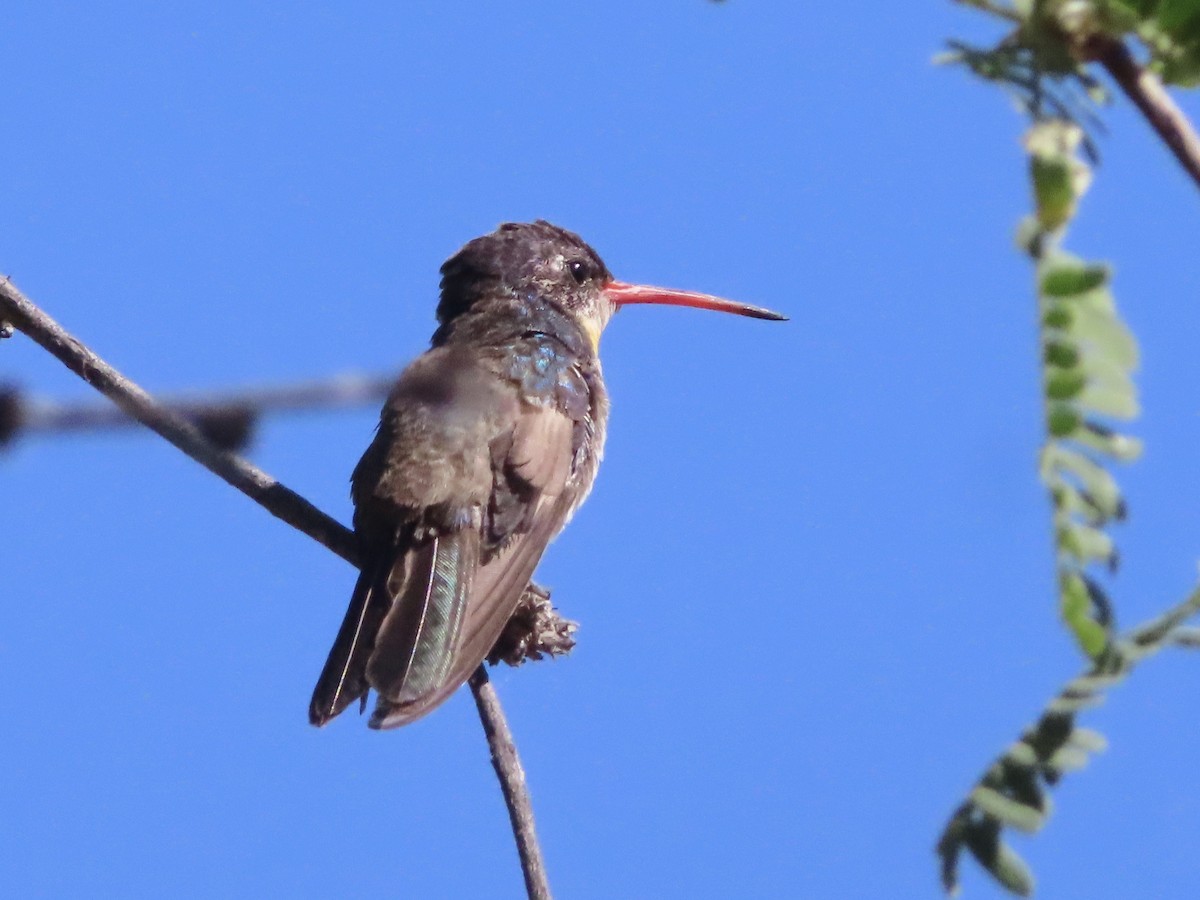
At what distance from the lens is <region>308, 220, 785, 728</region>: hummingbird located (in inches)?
185

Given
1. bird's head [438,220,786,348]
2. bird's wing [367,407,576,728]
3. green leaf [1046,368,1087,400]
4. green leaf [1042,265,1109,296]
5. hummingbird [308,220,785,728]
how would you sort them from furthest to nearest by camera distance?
bird's head [438,220,786,348] → hummingbird [308,220,785,728] → bird's wing [367,407,576,728] → green leaf [1046,368,1087,400] → green leaf [1042,265,1109,296]

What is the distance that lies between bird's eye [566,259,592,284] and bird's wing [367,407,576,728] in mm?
1443

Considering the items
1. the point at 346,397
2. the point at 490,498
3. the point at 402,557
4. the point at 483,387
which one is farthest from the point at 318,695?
the point at 346,397

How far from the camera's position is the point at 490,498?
209 inches

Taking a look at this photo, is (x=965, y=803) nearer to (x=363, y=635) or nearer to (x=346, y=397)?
(x=346, y=397)

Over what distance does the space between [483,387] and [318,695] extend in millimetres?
1516

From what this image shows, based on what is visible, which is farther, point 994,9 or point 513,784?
point 513,784

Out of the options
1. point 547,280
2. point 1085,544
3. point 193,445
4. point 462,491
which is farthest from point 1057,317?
point 547,280

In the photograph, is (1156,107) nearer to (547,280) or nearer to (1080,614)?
(1080,614)

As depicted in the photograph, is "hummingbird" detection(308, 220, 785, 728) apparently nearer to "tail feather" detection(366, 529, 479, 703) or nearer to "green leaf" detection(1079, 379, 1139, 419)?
"tail feather" detection(366, 529, 479, 703)

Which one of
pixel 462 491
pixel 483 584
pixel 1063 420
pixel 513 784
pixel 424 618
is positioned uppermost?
pixel 462 491

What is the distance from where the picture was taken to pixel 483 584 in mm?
5051

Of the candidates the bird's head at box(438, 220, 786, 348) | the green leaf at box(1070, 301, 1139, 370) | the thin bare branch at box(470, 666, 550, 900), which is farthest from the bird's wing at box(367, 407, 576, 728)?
the green leaf at box(1070, 301, 1139, 370)

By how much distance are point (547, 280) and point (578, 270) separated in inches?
10.1
